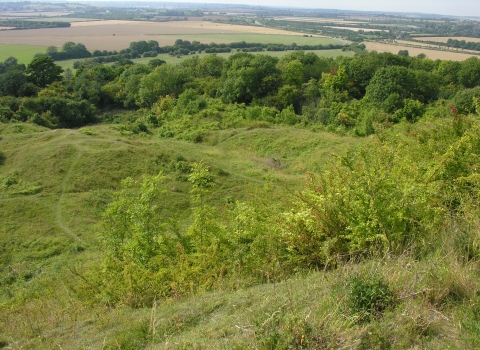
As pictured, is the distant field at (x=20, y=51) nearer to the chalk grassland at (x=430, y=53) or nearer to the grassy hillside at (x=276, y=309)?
the grassy hillside at (x=276, y=309)

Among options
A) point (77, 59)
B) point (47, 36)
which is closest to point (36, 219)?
point (77, 59)

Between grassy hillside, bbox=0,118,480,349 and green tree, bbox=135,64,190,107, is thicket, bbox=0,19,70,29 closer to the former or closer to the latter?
green tree, bbox=135,64,190,107

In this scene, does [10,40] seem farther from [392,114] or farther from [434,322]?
[434,322]

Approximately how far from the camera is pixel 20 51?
66500mm

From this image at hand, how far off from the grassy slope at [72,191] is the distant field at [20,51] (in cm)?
4065

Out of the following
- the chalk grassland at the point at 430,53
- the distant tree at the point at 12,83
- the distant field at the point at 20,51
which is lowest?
the distant tree at the point at 12,83

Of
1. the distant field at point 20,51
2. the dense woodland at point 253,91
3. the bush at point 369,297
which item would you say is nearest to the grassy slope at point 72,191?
the bush at point 369,297

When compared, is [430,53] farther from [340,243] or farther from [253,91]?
[340,243]

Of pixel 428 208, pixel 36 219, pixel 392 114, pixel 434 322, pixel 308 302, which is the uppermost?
pixel 428 208

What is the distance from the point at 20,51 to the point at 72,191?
59.8 meters

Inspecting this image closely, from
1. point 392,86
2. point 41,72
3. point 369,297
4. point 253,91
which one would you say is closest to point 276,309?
point 369,297

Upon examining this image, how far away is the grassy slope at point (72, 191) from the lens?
7.35 meters

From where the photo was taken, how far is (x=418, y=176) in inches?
284

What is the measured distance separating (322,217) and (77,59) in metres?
69.7
